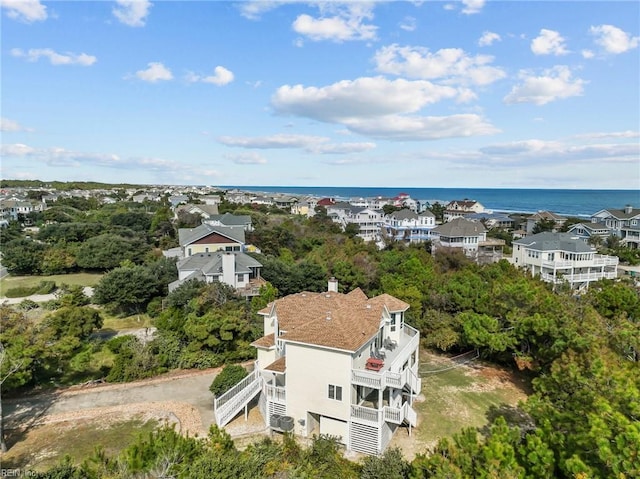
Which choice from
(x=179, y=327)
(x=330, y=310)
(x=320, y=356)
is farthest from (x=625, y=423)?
(x=179, y=327)

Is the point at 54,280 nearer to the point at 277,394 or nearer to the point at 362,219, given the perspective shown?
the point at 277,394

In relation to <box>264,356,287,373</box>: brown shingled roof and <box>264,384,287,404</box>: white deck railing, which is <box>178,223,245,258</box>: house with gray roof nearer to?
<box>264,356,287,373</box>: brown shingled roof

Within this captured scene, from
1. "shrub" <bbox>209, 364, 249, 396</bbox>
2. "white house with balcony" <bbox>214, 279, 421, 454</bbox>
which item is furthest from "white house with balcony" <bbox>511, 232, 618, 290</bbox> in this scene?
"shrub" <bbox>209, 364, 249, 396</bbox>

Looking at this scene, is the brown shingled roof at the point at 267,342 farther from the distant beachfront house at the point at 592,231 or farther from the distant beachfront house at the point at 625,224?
the distant beachfront house at the point at 625,224

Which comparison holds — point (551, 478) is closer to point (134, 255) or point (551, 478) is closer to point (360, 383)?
point (360, 383)

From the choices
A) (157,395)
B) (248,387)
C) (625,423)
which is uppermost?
(625,423)

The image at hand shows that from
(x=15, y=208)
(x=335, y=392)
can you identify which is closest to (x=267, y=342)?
(x=335, y=392)

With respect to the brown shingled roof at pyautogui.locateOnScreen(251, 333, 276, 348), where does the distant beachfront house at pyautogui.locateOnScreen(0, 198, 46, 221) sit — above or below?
above

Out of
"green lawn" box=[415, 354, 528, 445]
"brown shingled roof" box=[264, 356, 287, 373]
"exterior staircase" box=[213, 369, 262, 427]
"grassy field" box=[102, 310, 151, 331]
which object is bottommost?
"grassy field" box=[102, 310, 151, 331]
